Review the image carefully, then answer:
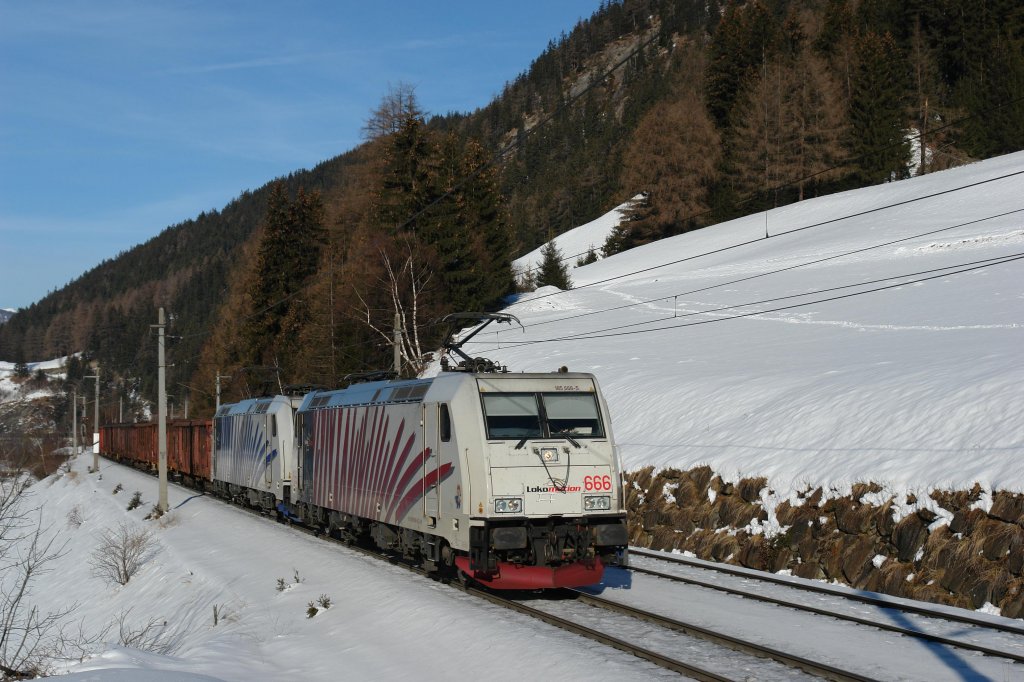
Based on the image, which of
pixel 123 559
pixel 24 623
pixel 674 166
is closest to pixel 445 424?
pixel 123 559

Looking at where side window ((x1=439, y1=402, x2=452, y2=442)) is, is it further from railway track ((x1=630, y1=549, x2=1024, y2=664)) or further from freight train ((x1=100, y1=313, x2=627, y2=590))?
railway track ((x1=630, y1=549, x2=1024, y2=664))

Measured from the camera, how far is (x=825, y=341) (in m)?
29.1

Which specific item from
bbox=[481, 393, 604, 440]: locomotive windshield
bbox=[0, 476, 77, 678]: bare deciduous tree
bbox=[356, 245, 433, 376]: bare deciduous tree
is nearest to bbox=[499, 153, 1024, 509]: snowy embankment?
bbox=[356, 245, 433, 376]: bare deciduous tree

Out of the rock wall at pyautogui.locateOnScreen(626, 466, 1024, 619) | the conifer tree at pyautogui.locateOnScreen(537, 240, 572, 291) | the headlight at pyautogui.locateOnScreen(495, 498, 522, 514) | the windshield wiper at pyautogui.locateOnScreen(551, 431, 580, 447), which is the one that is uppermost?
the conifer tree at pyautogui.locateOnScreen(537, 240, 572, 291)

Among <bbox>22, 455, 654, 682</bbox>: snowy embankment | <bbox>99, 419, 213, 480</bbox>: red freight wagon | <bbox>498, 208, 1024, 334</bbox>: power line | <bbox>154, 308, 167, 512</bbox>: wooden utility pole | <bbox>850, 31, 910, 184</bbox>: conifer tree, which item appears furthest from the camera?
<bbox>850, 31, 910, 184</bbox>: conifer tree

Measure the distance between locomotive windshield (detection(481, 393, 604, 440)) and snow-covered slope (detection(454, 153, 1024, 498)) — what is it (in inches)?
192

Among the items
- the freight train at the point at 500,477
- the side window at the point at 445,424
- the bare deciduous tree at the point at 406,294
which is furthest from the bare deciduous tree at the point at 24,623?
the bare deciduous tree at the point at 406,294

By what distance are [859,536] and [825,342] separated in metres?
15.0

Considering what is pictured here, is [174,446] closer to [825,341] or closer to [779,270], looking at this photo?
[779,270]

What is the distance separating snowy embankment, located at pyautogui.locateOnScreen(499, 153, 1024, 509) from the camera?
16203 mm

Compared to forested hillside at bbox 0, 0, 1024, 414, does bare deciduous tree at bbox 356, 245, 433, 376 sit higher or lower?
lower

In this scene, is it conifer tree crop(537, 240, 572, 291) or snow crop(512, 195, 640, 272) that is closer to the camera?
conifer tree crop(537, 240, 572, 291)

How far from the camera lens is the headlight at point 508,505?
13.0m

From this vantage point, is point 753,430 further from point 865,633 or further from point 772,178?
point 772,178
